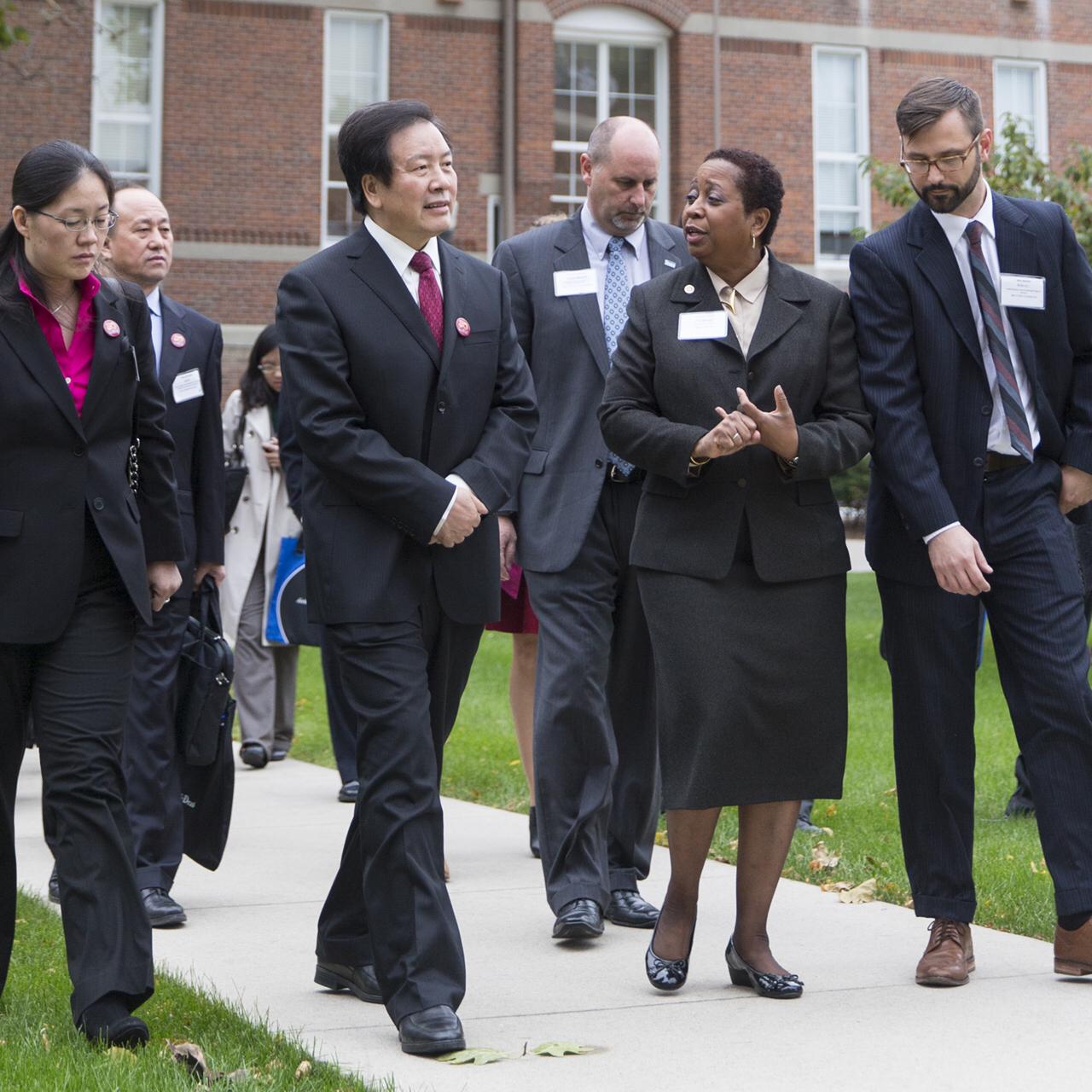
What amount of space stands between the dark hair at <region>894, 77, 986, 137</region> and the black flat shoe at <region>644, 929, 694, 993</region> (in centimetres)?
227

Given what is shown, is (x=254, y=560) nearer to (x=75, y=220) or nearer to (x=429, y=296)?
(x=429, y=296)

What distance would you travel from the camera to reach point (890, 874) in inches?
251

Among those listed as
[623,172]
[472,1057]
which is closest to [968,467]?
[623,172]

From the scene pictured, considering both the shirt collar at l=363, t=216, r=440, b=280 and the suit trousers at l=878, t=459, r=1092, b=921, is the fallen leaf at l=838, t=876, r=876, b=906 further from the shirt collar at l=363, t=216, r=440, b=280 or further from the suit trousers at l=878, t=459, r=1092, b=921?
the shirt collar at l=363, t=216, r=440, b=280

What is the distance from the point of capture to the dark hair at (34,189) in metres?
4.38

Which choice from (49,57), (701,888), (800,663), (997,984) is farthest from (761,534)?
(49,57)

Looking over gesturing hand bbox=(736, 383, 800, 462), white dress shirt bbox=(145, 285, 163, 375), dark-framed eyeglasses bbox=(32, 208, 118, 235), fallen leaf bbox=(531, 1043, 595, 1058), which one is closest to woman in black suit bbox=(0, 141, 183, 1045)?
dark-framed eyeglasses bbox=(32, 208, 118, 235)

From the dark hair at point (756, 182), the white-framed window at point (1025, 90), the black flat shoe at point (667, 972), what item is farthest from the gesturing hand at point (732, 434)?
the white-framed window at point (1025, 90)

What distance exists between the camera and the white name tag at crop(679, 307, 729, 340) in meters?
4.81

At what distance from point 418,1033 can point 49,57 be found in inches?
866

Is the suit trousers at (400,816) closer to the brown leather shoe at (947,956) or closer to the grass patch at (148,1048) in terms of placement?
the grass patch at (148,1048)

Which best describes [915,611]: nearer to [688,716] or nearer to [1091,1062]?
[688,716]

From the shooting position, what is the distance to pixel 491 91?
25.8 m

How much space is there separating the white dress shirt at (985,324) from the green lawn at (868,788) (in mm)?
1570
